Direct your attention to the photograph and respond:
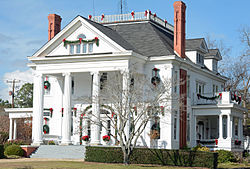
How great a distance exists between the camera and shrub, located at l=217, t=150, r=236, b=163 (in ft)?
121

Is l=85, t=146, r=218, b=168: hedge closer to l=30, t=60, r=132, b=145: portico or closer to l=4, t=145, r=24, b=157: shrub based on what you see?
l=30, t=60, r=132, b=145: portico

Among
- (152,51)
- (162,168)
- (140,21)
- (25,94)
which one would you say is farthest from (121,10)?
(25,94)

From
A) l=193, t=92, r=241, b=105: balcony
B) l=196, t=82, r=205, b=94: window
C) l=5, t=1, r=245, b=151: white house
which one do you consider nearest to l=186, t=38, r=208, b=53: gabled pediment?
l=5, t=1, r=245, b=151: white house

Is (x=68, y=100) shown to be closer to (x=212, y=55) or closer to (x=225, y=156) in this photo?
(x=225, y=156)

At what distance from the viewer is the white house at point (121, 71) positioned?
38.2m

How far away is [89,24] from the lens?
38.8 m

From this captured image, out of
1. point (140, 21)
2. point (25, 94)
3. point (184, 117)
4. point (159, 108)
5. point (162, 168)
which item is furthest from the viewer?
point (25, 94)

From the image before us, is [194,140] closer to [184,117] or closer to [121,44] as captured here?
[184,117]

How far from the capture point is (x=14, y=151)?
37.2m

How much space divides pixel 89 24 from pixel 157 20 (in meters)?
9.98

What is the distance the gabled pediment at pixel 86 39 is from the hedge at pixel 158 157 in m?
9.56

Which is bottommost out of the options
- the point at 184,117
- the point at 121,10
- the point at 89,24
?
the point at 184,117

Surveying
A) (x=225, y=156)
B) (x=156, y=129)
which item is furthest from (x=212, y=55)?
(x=225, y=156)

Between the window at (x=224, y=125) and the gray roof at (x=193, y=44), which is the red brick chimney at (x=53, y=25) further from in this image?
the window at (x=224, y=125)
